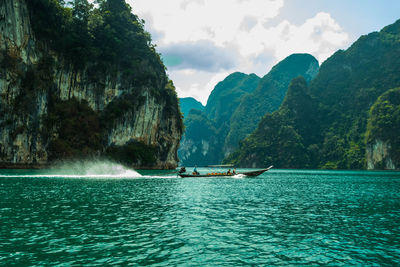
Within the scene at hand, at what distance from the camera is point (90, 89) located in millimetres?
78375

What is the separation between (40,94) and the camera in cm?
6519

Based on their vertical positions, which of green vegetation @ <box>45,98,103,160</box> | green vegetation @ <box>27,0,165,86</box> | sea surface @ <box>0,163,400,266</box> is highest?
green vegetation @ <box>27,0,165,86</box>

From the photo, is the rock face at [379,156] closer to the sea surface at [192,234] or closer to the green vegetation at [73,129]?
the green vegetation at [73,129]

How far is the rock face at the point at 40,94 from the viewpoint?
5819 centimetres

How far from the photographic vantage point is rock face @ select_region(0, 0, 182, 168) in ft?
191

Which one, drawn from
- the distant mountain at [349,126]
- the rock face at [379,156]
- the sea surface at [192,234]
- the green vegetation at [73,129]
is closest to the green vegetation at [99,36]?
the green vegetation at [73,129]

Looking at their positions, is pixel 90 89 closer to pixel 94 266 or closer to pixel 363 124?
pixel 94 266

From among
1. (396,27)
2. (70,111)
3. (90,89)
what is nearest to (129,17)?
(90,89)

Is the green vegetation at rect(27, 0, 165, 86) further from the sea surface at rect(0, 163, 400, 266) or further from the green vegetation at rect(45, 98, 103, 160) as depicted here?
the sea surface at rect(0, 163, 400, 266)

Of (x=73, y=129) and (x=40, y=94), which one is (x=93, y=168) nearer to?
(x=73, y=129)

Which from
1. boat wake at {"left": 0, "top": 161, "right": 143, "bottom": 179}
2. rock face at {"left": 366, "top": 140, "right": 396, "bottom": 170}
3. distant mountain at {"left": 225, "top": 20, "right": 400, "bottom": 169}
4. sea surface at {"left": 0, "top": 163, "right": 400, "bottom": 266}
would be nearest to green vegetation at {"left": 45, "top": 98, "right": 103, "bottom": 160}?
boat wake at {"left": 0, "top": 161, "right": 143, "bottom": 179}

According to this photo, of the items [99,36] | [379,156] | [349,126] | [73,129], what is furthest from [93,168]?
[349,126]

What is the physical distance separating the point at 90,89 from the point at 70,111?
9670mm

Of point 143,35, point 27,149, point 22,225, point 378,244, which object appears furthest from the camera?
point 143,35
